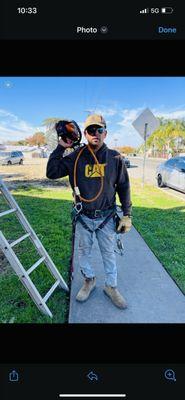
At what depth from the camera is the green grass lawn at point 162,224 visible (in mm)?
2305

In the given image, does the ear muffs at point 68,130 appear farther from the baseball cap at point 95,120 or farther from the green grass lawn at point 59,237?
the green grass lawn at point 59,237

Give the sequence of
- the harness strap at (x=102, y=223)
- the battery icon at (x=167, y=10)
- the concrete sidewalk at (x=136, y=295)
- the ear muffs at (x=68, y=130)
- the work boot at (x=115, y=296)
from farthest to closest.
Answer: the harness strap at (x=102, y=223)
the work boot at (x=115, y=296)
the concrete sidewalk at (x=136, y=295)
the ear muffs at (x=68, y=130)
the battery icon at (x=167, y=10)

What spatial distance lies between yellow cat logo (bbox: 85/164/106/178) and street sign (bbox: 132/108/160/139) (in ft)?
1.07

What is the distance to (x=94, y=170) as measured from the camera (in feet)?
5.98

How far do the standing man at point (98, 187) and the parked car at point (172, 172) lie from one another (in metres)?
0.42

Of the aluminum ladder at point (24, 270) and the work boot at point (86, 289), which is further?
the work boot at point (86, 289)

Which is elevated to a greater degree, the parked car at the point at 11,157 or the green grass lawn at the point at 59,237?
the parked car at the point at 11,157

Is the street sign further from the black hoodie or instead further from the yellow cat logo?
the yellow cat logo

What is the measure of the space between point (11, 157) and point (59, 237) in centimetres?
138

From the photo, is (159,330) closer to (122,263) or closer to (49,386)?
(49,386)

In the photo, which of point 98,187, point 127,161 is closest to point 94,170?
point 98,187

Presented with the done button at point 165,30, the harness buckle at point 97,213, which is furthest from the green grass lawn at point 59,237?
the done button at point 165,30

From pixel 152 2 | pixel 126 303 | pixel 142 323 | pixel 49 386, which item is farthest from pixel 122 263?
pixel 152 2

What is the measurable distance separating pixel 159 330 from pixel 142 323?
98mm
